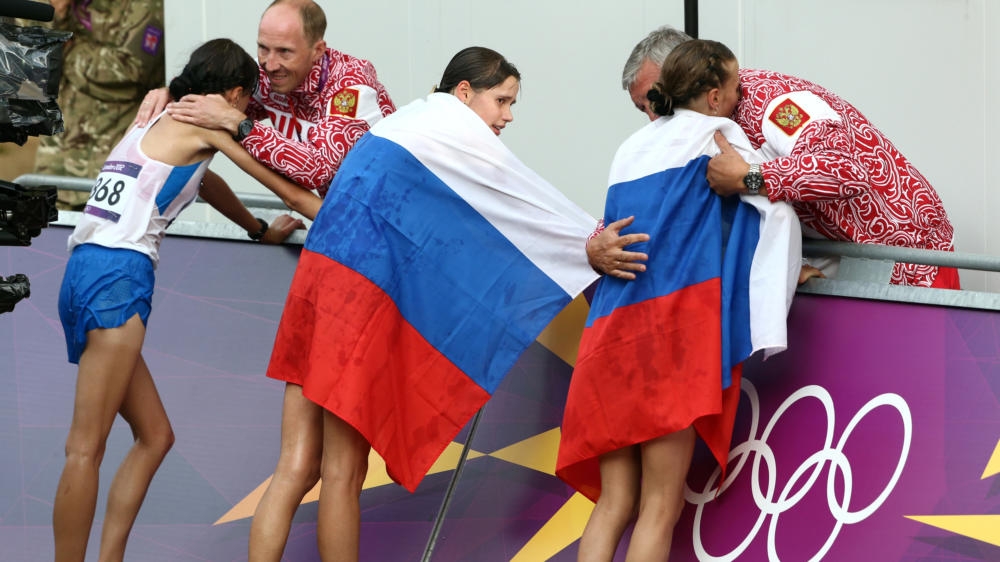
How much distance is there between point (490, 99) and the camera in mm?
3949

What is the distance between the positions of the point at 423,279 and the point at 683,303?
77cm

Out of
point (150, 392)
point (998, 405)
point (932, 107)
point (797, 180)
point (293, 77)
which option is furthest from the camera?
point (932, 107)

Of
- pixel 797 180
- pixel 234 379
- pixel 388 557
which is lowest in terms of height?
pixel 388 557

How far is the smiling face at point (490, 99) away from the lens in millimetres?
3949

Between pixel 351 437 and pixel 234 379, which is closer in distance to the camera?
Answer: pixel 351 437

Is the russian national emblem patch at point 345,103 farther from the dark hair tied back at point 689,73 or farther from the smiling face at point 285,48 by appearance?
the dark hair tied back at point 689,73

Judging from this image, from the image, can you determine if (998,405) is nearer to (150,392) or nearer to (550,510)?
(550,510)

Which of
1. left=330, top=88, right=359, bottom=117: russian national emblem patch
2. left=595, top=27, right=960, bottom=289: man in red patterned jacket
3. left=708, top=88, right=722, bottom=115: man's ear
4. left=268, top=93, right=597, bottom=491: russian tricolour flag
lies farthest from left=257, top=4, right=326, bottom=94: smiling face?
left=708, top=88, right=722, bottom=115: man's ear

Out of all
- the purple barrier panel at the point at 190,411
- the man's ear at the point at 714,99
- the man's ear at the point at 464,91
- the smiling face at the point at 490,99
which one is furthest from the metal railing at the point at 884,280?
the purple barrier panel at the point at 190,411

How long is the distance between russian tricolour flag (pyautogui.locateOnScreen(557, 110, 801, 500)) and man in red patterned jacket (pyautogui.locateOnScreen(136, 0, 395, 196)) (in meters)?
1.01

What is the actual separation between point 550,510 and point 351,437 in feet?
2.50

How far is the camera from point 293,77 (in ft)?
14.9

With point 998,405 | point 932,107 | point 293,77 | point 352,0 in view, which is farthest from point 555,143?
point 998,405

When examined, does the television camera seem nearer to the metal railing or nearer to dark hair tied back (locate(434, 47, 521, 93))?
dark hair tied back (locate(434, 47, 521, 93))
